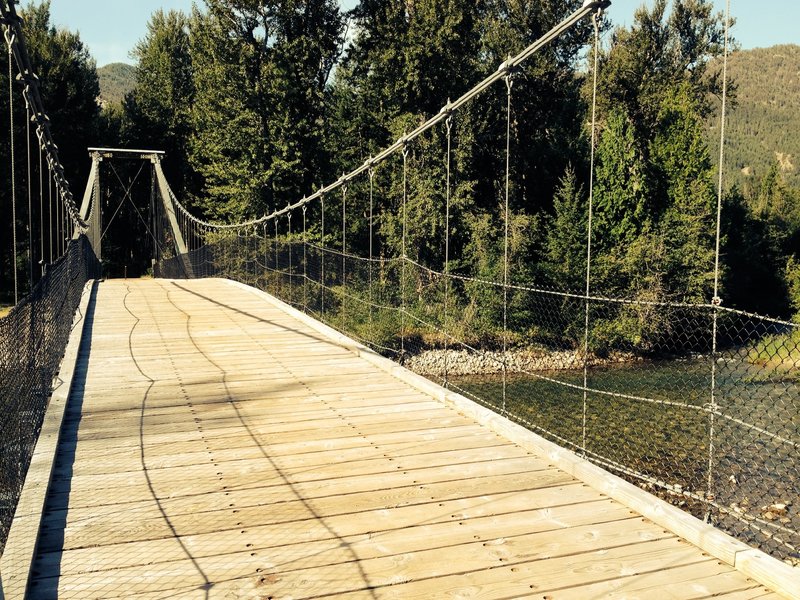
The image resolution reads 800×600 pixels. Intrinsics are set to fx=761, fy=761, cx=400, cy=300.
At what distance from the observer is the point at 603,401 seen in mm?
11805

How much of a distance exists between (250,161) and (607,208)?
9479mm

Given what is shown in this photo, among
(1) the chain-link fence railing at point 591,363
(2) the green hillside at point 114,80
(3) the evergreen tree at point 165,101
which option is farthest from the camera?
(2) the green hillside at point 114,80

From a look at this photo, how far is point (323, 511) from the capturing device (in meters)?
2.34

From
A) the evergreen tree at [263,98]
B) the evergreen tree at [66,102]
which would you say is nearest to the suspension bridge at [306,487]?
the evergreen tree at [263,98]

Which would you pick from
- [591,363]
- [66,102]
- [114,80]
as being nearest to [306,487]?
[591,363]

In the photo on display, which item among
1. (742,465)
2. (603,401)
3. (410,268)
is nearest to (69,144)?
(410,268)

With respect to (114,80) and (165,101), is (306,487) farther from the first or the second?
(114,80)

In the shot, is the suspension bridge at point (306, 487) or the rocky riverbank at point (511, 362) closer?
the suspension bridge at point (306, 487)

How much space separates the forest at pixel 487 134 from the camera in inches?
754

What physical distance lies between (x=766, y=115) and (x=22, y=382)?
250 feet

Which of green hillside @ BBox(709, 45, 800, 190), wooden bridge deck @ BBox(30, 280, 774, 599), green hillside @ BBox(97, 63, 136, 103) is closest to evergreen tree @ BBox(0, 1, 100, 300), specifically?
wooden bridge deck @ BBox(30, 280, 774, 599)

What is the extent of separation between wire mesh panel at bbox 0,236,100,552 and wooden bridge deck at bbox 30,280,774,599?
0.13m

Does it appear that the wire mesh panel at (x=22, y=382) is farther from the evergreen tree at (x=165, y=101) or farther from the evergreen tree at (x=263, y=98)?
the evergreen tree at (x=165, y=101)

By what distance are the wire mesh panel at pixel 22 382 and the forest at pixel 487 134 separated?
1507 centimetres
